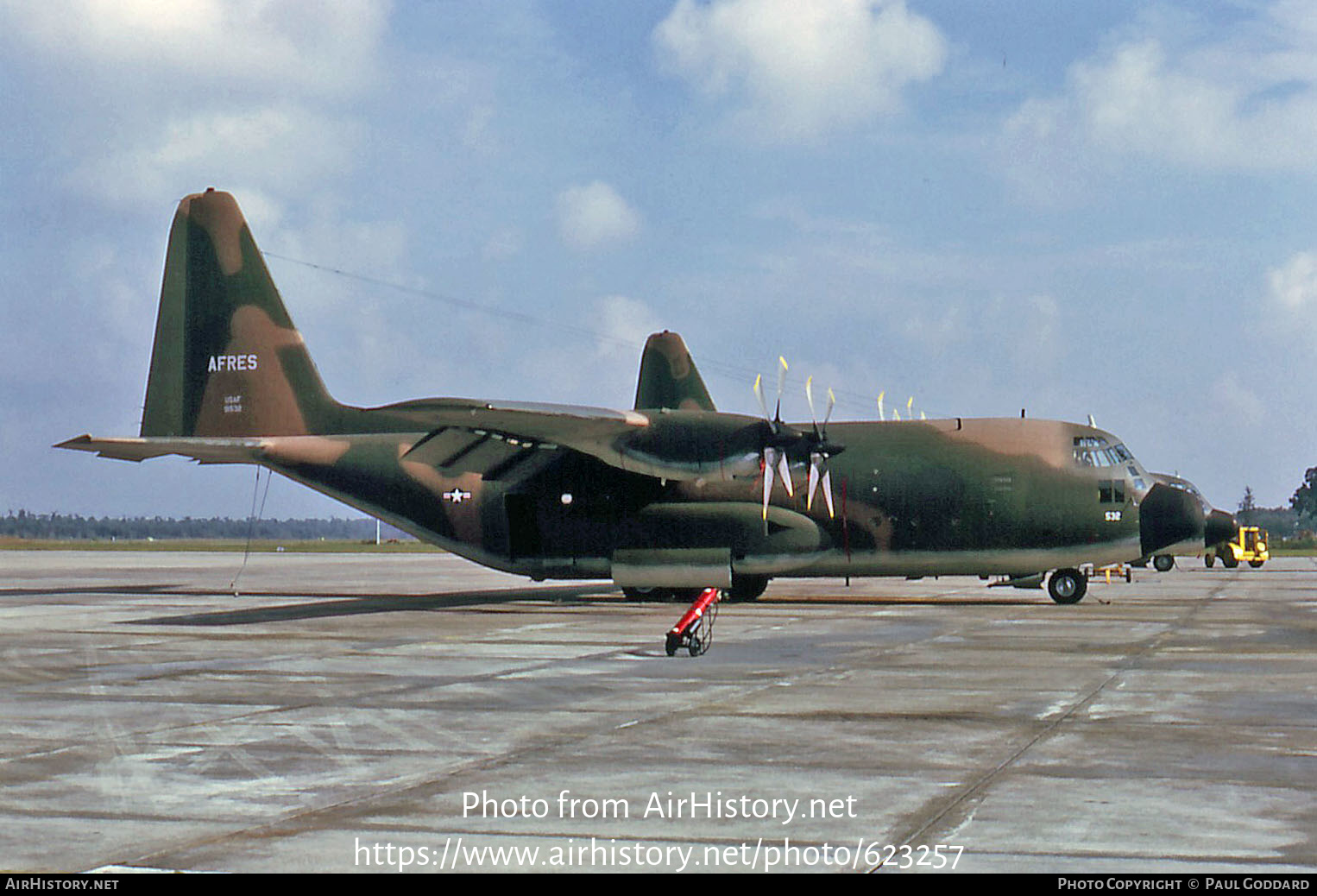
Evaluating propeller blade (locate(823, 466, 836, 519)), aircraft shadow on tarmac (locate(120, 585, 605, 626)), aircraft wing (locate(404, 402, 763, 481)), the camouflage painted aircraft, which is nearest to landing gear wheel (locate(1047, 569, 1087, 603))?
the camouflage painted aircraft

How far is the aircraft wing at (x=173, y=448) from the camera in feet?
108

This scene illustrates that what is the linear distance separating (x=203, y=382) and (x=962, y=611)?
20.6 m

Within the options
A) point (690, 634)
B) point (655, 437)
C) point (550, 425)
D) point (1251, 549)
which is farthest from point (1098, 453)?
point (1251, 549)

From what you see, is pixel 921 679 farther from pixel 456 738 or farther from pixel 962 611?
pixel 962 611

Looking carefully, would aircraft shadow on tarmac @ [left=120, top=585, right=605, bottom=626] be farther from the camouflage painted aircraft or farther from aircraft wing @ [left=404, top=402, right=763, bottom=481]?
aircraft wing @ [left=404, top=402, right=763, bottom=481]

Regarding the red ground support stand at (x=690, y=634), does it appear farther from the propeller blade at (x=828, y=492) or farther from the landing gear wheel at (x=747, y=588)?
the landing gear wheel at (x=747, y=588)

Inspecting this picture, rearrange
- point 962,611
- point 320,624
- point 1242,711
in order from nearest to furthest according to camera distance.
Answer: point 1242,711, point 320,624, point 962,611

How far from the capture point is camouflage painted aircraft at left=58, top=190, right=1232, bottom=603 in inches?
1205

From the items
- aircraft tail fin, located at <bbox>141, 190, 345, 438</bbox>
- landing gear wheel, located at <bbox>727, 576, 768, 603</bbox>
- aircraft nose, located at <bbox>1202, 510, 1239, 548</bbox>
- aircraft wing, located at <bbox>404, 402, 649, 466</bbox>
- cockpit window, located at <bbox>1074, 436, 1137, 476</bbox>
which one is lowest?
landing gear wheel, located at <bbox>727, 576, 768, 603</bbox>

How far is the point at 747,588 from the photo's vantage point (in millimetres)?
35188

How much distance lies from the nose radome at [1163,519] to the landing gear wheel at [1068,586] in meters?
1.90

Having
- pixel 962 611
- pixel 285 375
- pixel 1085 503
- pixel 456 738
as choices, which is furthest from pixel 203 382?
pixel 456 738

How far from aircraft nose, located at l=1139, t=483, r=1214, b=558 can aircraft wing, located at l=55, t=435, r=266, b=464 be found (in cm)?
2180
